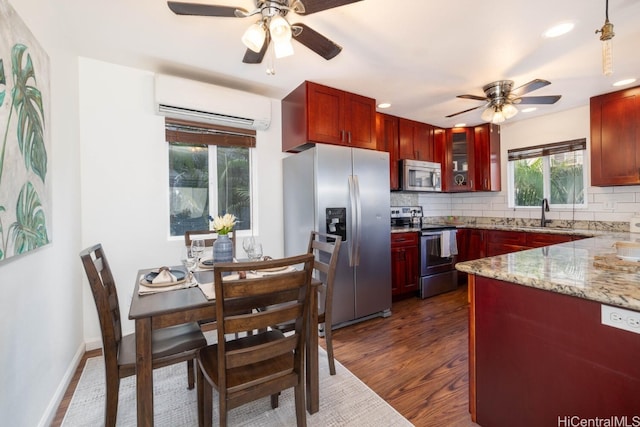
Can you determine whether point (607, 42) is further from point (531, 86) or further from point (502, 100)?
point (502, 100)

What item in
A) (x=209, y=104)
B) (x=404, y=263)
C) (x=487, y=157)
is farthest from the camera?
(x=487, y=157)

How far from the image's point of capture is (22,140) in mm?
1309

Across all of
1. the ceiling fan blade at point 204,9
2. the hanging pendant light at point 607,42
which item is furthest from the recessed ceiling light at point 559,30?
the ceiling fan blade at point 204,9

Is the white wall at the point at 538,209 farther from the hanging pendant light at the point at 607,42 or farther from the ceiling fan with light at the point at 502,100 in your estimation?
the hanging pendant light at the point at 607,42

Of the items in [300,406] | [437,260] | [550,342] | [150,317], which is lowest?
[300,406]

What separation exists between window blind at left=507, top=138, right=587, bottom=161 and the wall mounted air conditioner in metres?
3.78

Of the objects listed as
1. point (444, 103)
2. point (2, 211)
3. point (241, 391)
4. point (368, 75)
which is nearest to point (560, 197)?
point (444, 103)

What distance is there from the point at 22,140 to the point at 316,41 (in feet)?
5.36

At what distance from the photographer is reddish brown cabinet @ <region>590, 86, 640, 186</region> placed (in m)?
2.94

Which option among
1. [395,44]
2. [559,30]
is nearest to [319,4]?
[395,44]

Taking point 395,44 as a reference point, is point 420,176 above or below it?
below

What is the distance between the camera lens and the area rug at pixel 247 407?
5.17ft

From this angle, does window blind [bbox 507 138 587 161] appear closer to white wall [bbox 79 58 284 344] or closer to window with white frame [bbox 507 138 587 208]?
window with white frame [bbox 507 138 587 208]

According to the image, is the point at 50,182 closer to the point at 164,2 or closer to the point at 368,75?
the point at 164,2
